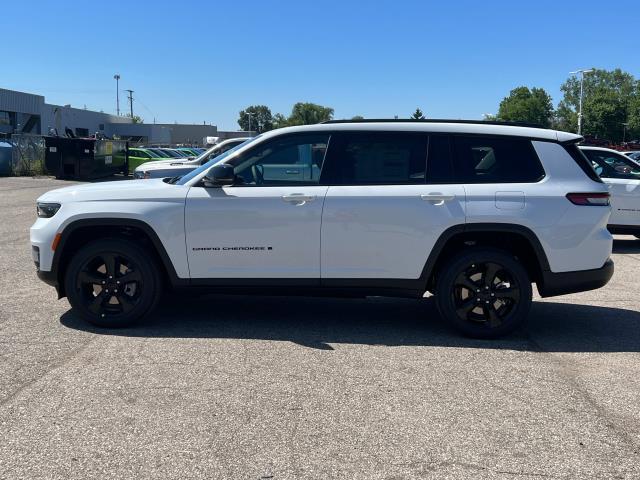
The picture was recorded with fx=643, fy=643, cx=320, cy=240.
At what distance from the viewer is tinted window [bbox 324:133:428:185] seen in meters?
5.76

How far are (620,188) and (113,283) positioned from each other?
29.5 feet

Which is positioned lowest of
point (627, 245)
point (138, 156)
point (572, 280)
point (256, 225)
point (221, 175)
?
point (627, 245)

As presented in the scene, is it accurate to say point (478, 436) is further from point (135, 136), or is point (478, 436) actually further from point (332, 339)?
point (135, 136)

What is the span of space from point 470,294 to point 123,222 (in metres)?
3.17

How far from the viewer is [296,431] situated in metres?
3.89

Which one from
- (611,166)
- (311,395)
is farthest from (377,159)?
(611,166)

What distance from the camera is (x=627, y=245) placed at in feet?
39.8

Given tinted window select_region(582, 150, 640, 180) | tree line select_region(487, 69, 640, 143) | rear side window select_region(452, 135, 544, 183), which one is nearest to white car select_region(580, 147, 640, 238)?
tinted window select_region(582, 150, 640, 180)

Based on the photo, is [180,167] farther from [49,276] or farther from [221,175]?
[221,175]

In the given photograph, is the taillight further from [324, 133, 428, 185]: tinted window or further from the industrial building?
the industrial building

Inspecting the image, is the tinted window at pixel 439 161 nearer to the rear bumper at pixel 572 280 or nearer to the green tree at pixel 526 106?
the rear bumper at pixel 572 280

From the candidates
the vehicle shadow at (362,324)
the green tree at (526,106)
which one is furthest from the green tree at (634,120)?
the vehicle shadow at (362,324)

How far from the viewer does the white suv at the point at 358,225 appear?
18.4ft

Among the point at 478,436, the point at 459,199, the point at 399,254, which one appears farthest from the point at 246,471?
the point at 459,199
